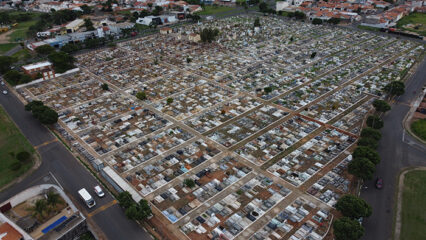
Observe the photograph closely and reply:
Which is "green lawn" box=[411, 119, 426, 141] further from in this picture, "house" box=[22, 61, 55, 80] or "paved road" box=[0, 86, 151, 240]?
"house" box=[22, 61, 55, 80]

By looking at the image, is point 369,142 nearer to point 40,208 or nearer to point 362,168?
point 362,168

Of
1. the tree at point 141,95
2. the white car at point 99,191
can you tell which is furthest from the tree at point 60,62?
the white car at point 99,191

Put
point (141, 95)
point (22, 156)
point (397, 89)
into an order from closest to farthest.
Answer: point (22, 156)
point (397, 89)
point (141, 95)

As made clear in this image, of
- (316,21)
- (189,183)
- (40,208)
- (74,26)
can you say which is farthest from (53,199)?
(316,21)

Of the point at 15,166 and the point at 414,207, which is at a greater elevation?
the point at 15,166

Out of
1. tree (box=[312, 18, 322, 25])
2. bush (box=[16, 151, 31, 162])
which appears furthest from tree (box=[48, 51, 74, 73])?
tree (box=[312, 18, 322, 25])

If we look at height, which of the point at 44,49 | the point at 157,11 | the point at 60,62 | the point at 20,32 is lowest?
the point at 60,62

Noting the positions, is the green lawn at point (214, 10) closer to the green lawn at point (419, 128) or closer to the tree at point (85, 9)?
the tree at point (85, 9)
